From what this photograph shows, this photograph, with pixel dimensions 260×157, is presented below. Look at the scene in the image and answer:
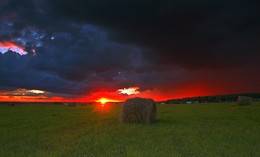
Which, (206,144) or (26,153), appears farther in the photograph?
(206,144)

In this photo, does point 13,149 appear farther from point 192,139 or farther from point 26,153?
point 192,139

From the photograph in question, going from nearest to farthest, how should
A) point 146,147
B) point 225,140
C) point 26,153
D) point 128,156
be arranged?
1. point 128,156
2. point 26,153
3. point 146,147
4. point 225,140

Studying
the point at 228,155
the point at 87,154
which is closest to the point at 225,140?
the point at 228,155

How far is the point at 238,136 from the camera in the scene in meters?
14.9

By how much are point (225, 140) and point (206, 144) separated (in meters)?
1.65

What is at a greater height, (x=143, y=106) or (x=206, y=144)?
(x=143, y=106)

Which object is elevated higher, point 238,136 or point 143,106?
point 143,106

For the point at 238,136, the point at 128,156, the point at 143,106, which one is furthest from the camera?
the point at 143,106

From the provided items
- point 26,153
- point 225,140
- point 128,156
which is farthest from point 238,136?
point 26,153

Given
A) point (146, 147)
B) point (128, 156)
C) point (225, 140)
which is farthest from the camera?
point (225, 140)

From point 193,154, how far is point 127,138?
13.9 ft

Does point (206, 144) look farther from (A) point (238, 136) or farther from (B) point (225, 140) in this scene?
(A) point (238, 136)

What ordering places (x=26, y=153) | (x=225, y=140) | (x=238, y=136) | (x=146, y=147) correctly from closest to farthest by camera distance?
(x=26, y=153)
(x=146, y=147)
(x=225, y=140)
(x=238, y=136)

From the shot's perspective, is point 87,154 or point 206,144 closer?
point 87,154
